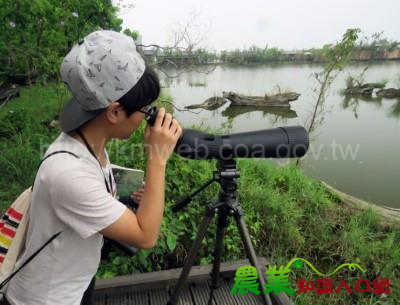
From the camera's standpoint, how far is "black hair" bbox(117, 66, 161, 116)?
71 cm

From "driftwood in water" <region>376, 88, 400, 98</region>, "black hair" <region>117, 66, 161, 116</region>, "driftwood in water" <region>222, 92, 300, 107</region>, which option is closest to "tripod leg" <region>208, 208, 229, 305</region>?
"black hair" <region>117, 66, 161, 116</region>

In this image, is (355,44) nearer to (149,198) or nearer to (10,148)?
(149,198)

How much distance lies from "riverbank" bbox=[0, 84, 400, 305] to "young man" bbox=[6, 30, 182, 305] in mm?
703

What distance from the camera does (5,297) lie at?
2.66 feet

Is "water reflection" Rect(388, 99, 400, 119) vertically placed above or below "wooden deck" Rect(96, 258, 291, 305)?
below

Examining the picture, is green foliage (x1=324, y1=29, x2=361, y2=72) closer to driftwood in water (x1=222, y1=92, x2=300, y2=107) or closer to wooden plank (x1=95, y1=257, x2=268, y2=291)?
wooden plank (x1=95, y1=257, x2=268, y2=291)

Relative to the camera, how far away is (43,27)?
2496mm

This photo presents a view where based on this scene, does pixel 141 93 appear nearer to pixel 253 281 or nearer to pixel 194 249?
pixel 194 249

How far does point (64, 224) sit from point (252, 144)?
67 cm

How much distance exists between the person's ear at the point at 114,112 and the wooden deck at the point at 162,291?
38.4 inches

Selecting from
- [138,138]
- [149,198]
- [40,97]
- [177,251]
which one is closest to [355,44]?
[138,138]

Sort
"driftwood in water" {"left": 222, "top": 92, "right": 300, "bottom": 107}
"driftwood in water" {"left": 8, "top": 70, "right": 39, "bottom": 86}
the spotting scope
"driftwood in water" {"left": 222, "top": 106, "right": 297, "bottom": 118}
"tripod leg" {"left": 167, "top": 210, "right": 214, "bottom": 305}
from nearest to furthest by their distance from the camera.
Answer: the spotting scope < "tripod leg" {"left": 167, "top": 210, "right": 214, "bottom": 305} < "driftwood in water" {"left": 8, "top": 70, "right": 39, "bottom": 86} < "driftwood in water" {"left": 222, "top": 106, "right": 297, "bottom": 118} < "driftwood in water" {"left": 222, "top": 92, "right": 300, "bottom": 107}

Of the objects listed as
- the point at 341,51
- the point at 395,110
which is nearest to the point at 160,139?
the point at 341,51

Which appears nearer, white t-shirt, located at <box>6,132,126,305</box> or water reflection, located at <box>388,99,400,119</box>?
white t-shirt, located at <box>6,132,126,305</box>
